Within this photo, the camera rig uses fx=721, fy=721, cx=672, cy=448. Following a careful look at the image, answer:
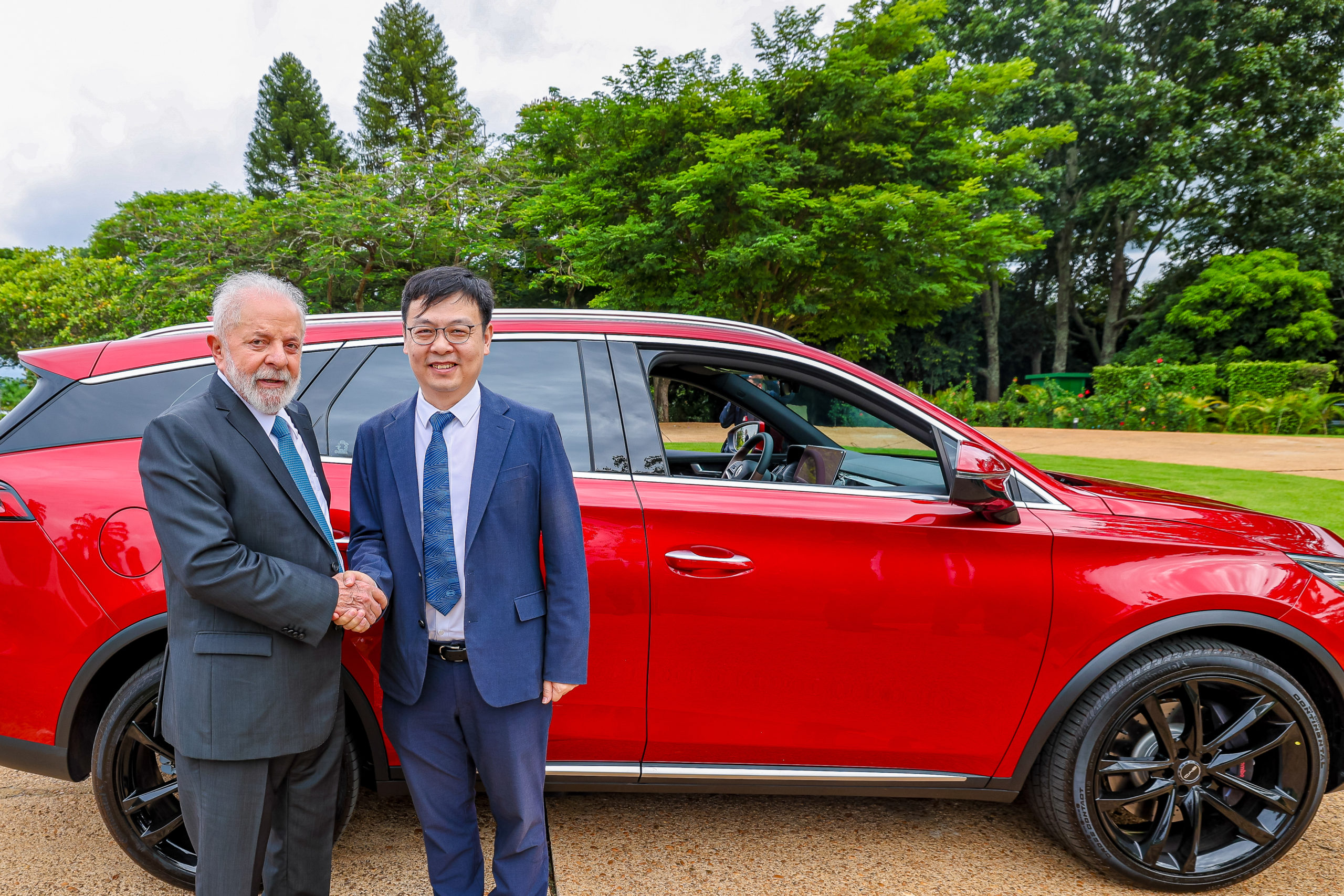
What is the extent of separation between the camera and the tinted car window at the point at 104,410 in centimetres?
217

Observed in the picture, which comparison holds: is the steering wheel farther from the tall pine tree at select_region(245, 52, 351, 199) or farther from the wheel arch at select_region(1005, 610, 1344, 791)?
the tall pine tree at select_region(245, 52, 351, 199)

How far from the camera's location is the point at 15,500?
82.8 inches

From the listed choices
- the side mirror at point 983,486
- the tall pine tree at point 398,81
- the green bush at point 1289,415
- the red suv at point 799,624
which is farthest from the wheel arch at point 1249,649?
the tall pine tree at point 398,81

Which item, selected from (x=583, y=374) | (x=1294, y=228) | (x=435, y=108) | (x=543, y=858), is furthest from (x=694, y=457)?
(x=435, y=108)

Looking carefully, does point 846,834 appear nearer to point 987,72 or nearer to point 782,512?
point 782,512

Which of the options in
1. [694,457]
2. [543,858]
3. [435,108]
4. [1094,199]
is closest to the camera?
[543,858]

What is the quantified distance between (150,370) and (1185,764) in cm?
350

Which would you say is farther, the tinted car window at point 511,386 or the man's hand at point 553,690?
the tinted car window at point 511,386

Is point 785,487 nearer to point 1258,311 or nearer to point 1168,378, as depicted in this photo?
point 1168,378

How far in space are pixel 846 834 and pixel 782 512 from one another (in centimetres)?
130

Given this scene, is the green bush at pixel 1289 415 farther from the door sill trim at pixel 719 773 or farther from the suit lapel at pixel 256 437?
the suit lapel at pixel 256 437

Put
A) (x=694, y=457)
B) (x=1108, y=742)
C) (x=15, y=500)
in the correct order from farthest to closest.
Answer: (x=694, y=457) < (x=1108, y=742) < (x=15, y=500)

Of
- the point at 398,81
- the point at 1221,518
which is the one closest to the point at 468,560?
the point at 1221,518

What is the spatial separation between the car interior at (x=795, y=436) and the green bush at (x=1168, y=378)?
50.1 feet
